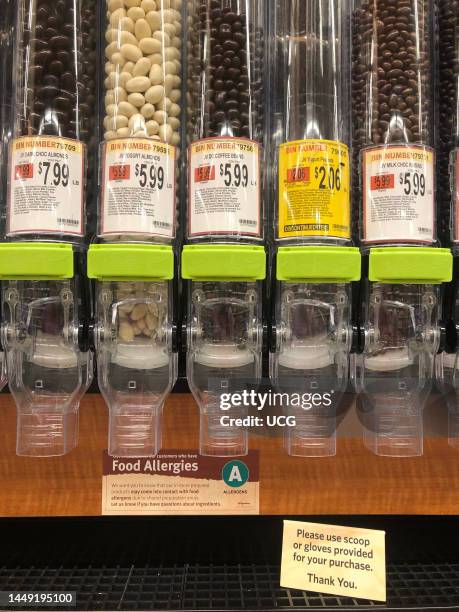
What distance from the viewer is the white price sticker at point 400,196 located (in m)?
0.88

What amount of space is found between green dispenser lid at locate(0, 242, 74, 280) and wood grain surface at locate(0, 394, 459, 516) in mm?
288

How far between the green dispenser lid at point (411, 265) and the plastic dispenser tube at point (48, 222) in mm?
436

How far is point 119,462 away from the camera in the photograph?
1.04 metres

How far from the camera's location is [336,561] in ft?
3.14

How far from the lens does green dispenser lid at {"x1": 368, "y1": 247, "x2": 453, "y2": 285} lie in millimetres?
846

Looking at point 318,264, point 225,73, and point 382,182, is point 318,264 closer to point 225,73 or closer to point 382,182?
point 382,182

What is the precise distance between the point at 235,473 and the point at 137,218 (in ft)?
1.56

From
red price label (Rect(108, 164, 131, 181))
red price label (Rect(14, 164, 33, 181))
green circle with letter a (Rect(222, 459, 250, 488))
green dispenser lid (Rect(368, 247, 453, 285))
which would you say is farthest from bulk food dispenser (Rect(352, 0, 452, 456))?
red price label (Rect(14, 164, 33, 181))

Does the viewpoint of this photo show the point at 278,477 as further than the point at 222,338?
Yes

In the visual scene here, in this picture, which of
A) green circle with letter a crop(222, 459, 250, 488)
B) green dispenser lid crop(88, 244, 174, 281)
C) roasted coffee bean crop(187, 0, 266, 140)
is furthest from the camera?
green circle with letter a crop(222, 459, 250, 488)

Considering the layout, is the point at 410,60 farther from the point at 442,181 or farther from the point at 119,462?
the point at 119,462

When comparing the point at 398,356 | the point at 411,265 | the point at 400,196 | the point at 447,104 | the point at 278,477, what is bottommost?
the point at 278,477

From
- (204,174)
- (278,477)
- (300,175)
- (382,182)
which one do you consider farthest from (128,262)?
(278,477)

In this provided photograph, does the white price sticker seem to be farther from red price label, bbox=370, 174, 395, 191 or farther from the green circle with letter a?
the green circle with letter a
